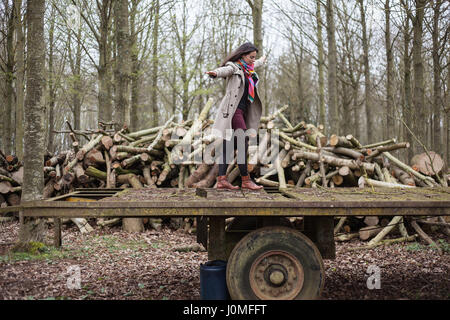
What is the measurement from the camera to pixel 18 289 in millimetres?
4180

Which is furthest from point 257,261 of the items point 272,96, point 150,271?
point 272,96

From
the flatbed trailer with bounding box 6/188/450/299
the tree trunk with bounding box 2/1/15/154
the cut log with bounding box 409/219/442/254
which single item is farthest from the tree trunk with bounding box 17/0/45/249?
the tree trunk with bounding box 2/1/15/154

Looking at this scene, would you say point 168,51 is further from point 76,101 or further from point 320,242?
point 320,242

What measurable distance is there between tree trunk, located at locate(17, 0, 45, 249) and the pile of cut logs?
8.58ft

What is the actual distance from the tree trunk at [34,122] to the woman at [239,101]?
10.3ft

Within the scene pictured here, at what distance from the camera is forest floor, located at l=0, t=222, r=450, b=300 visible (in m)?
4.32

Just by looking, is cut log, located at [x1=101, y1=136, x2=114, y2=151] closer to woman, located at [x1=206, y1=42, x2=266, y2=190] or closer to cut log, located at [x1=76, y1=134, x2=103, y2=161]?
cut log, located at [x1=76, y1=134, x2=103, y2=161]

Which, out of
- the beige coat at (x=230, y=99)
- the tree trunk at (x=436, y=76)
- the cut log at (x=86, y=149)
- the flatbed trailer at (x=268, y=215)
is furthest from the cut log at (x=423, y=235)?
the cut log at (x=86, y=149)

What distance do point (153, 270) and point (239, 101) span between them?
108 inches

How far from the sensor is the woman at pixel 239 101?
5.03 meters

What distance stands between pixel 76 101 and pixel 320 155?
20.2 meters

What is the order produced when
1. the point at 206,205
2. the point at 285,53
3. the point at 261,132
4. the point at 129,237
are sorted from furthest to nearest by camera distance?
the point at 285,53 → the point at 261,132 → the point at 129,237 → the point at 206,205

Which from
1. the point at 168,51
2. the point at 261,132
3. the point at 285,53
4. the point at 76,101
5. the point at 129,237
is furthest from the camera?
the point at 285,53

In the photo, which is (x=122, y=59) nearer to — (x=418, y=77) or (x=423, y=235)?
(x=418, y=77)
